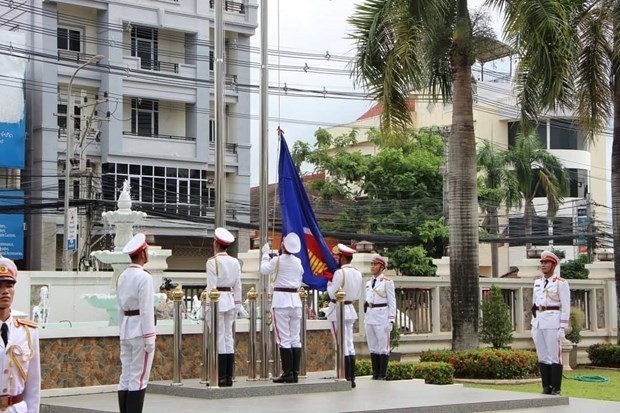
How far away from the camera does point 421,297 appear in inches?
949

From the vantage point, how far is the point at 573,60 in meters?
22.5

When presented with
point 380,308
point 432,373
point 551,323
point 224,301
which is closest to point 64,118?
point 380,308

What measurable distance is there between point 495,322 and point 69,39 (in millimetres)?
25710

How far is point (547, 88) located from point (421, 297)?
601 cm

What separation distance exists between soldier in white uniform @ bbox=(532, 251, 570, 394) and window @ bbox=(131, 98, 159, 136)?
3061 centimetres

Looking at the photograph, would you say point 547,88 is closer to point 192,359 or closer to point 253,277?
point 253,277

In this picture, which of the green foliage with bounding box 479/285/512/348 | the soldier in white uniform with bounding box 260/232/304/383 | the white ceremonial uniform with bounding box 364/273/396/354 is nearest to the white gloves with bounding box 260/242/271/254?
the soldier in white uniform with bounding box 260/232/304/383

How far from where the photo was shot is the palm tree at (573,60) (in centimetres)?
1975

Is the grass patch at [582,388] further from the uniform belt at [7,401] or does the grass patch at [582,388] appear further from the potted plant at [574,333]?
the uniform belt at [7,401]

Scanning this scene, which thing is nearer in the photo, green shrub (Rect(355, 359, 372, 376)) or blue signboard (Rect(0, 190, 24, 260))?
green shrub (Rect(355, 359, 372, 376))

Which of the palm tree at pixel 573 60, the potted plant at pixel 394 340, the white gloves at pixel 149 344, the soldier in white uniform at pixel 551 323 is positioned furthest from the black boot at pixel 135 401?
the palm tree at pixel 573 60

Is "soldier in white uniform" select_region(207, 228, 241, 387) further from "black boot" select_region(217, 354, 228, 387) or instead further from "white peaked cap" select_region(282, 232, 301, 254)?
"white peaked cap" select_region(282, 232, 301, 254)

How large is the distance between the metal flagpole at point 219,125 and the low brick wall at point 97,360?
75.9 inches

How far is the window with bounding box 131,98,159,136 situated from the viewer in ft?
148
